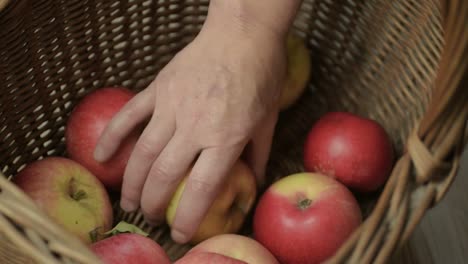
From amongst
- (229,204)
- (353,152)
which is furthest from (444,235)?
(229,204)

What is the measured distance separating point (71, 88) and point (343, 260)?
0.50 metres

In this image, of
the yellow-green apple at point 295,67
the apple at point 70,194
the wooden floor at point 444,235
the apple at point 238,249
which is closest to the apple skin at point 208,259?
the apple at point 238,249

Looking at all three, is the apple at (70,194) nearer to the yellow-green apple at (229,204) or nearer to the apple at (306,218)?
the yellow-green apple at (229,204)

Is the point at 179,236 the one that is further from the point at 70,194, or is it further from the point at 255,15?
the point at 255,15

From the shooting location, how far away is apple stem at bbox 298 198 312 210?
71 centimetres

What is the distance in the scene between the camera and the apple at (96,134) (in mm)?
778

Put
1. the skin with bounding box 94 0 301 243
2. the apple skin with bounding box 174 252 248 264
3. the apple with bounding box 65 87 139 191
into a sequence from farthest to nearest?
the apple with bounding box 65 87 139 191, the skin with bounding box 94 0 301 243, the apple skin with bounding box 174 252 248 264

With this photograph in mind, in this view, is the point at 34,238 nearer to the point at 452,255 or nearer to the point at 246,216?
the point at 246,216

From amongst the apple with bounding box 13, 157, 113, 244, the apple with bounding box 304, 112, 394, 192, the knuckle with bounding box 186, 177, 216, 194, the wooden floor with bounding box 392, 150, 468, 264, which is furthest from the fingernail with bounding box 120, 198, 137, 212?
the wooden floor with bounding box 392, 150, 468, 264

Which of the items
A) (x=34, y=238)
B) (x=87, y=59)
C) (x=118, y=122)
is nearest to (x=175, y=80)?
(x=118, y=122)

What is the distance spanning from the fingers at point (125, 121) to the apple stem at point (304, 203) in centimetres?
19

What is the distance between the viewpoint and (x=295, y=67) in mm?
857

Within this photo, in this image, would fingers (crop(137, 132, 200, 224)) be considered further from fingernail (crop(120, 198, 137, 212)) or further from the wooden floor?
the wooden floor

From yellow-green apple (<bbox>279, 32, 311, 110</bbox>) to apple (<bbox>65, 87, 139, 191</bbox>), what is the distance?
0.21 m
